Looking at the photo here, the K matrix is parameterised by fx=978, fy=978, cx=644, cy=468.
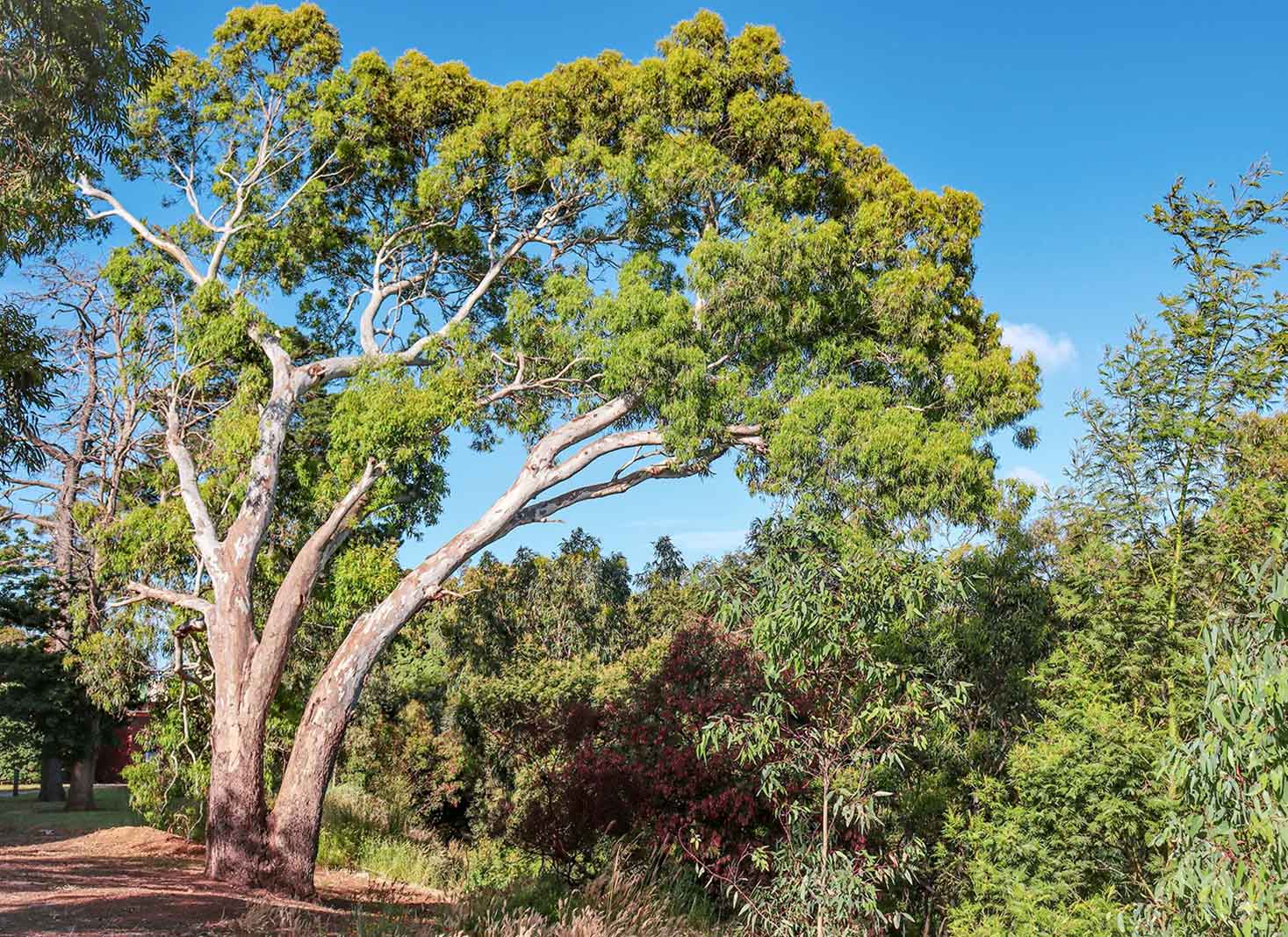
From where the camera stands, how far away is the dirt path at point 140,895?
7.44m

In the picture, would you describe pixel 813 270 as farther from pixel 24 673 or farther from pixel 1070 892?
pixel 24 673

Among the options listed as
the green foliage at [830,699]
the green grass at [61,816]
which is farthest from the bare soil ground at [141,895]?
the green foliage at [830,699]

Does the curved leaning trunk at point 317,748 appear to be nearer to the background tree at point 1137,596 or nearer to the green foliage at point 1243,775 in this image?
the background tree at point 1137,596

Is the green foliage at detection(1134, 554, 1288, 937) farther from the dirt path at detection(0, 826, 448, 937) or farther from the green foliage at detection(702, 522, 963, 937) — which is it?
the dirt path at detection(0, 826, 448, 937)

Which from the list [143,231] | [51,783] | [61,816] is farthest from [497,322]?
[51,783]

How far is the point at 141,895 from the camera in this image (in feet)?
28.8

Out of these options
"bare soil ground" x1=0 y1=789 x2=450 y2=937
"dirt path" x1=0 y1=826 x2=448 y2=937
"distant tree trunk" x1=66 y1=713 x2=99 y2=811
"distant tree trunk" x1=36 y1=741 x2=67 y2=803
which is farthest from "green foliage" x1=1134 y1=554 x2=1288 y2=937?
"distant tree trunk" x1=36 y1=741 x2=67 y2=803

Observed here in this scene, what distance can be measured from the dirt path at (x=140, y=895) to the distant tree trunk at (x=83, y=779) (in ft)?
13.7

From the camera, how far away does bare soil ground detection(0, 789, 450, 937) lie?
7.43 metres

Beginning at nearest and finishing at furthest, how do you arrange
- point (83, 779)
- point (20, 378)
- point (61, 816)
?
point (20, 378), point (61, 816), point (83, 779)

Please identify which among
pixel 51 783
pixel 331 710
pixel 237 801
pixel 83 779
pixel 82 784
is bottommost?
pixel 51 783

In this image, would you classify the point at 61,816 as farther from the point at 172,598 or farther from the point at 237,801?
the point at 237,801

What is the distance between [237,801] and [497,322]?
7.58 meters

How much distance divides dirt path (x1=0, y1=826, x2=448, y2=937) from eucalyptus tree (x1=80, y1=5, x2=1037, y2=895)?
111 cm
